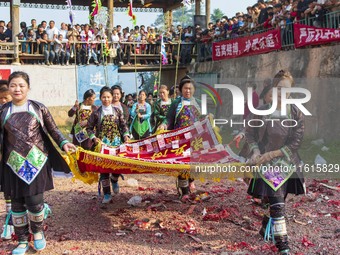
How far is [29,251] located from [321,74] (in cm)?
823

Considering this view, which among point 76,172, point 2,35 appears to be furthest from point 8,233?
point 2,35

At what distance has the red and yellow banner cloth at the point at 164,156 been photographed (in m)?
4.79

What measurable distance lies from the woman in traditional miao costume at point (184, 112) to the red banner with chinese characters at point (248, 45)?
20.8 feet

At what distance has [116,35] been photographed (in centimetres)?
1627

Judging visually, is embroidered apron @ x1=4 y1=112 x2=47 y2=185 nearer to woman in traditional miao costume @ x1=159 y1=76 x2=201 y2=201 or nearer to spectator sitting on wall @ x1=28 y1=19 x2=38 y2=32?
woman in traditional miao costume @ x1=159 y1=76 x2=201 y2=201

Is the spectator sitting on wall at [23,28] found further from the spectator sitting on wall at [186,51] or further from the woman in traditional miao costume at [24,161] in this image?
the woman in traditional miao costume at [24,161]

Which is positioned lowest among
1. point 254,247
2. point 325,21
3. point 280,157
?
point 254,247

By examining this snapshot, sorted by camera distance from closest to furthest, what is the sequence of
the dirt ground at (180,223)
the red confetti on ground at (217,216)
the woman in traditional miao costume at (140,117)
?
the dirt ground at (180,223) → the red confetti on ground at (217,216) → the woman in traditional miao costume at (140,117)

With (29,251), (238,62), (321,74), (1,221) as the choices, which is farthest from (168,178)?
(238,62)

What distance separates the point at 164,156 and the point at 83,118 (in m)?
2.21

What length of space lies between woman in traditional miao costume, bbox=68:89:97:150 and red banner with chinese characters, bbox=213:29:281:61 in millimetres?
6303

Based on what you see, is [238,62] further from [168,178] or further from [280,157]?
[280,157]

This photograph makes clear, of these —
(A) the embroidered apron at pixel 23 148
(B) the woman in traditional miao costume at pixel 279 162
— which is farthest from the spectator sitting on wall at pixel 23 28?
(B) the woman in traditional miao costume at pixel 279 162

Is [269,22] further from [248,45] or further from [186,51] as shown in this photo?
[186,51]
